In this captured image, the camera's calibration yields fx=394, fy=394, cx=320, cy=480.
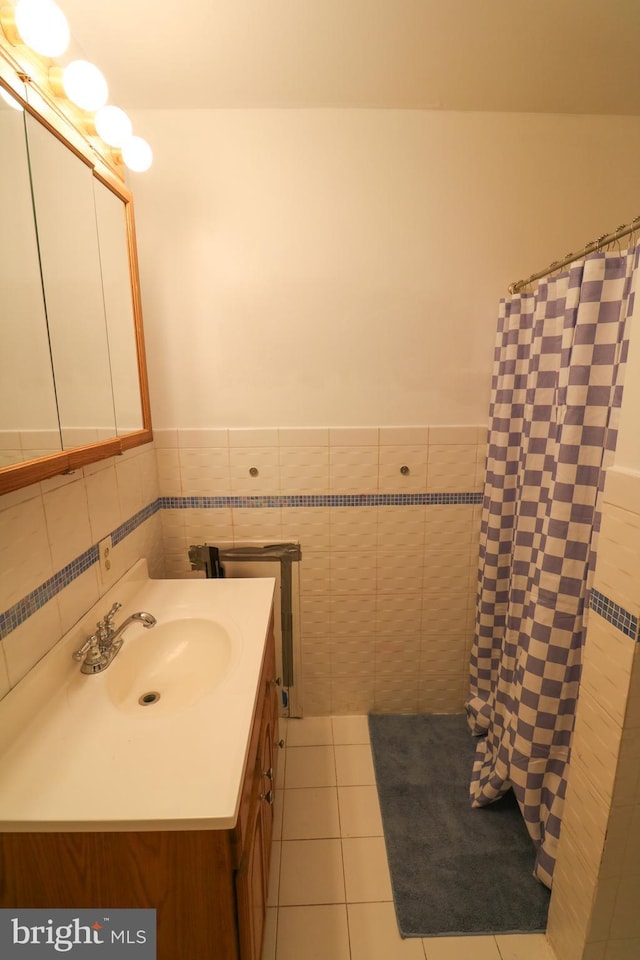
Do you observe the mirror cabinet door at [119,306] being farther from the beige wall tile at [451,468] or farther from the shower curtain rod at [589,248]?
the shower curtain rod at [589,248]

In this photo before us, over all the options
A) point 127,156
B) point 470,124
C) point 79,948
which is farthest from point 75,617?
point 470,124

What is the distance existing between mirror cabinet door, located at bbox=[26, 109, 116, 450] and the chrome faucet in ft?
1.69

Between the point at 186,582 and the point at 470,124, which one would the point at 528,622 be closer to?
the point at 186,582

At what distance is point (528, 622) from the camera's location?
1.29 m

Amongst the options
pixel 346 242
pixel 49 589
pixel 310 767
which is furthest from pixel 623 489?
pixel 310 767

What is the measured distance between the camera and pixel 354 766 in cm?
168

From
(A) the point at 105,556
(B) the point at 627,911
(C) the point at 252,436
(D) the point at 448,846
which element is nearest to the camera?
(B) the point at 627,911

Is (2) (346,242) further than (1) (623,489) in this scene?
Yes

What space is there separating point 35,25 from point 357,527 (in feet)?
5.35

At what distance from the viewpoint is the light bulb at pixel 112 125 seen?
1.03 m

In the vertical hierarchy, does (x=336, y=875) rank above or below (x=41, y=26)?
below

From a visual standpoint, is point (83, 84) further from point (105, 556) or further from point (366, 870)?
point (366, 870)

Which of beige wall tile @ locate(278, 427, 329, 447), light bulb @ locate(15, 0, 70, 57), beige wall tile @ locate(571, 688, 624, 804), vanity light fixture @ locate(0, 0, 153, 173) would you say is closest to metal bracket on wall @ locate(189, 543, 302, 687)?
beige wall tile @ locate(278, 427, 329, 447)

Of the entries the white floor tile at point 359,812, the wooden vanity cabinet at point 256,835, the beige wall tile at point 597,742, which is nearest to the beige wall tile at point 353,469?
the wooden vanity cabinet at point 256,835
